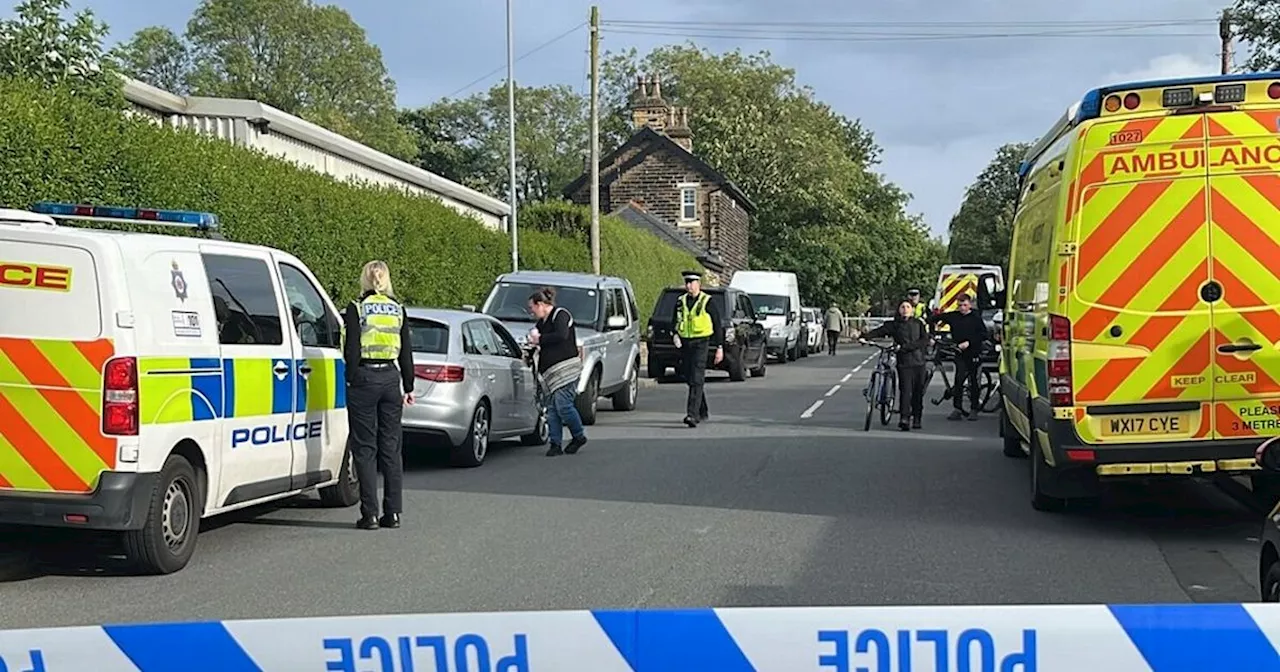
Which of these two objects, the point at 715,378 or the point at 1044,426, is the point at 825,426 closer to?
the point at 1044,426

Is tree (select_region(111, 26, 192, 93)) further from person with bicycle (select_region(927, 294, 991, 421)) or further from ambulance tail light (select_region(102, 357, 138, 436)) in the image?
ambulance tail light (select_region(102, 357, 138, 436))

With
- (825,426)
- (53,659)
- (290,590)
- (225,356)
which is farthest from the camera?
(825,426)

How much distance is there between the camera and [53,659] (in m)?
3.06

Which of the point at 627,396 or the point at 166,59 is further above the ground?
the point at 166,59

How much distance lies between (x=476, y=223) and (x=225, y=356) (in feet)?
57.6

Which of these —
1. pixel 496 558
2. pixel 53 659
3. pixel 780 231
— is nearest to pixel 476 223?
pixel 496 558

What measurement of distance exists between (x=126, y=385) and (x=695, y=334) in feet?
32.1

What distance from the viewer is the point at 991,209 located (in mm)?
100812

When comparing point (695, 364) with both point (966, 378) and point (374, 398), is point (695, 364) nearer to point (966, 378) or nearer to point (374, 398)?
point (966, 378)

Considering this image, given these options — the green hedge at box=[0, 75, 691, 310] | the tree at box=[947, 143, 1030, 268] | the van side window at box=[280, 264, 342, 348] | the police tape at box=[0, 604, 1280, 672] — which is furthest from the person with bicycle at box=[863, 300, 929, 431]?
the tree at box=[947, 143, 1030, 268]

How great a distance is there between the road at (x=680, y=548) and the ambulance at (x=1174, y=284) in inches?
29.4

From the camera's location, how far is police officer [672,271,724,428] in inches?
643

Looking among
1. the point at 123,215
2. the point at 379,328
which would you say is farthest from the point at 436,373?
the point at 123,215

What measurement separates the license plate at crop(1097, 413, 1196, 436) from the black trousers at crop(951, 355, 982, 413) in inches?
373
